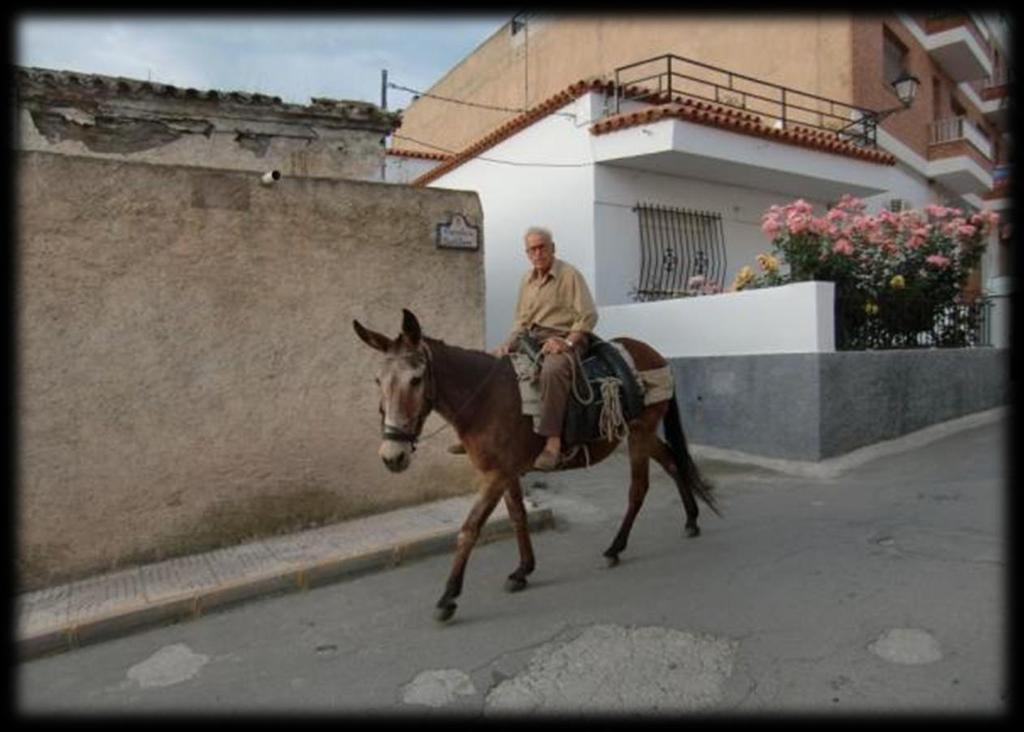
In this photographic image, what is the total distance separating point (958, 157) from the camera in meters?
15.3

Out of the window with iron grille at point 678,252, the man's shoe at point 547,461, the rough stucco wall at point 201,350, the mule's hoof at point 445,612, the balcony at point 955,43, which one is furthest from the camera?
the balcony at point 955,43

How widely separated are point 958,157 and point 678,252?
30.8ft

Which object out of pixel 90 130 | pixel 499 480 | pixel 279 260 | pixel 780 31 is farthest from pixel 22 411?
pixel 780 31

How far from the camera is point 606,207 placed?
31.7ft

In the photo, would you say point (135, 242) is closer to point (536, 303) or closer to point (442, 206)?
point (442, 206)

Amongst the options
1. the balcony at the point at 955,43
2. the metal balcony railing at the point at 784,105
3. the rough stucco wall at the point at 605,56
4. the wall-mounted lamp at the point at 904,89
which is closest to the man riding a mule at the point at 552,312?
the rough stucco wall at the point at 605,56

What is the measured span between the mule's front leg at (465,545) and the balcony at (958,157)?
1578 cm

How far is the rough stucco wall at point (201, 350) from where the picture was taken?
490cm

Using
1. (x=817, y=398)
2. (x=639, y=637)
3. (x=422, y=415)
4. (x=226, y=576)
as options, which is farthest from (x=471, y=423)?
(x=817, y=398)

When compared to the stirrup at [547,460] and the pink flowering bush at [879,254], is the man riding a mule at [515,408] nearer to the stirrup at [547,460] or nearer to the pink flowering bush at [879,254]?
the stirrup at [547,460]

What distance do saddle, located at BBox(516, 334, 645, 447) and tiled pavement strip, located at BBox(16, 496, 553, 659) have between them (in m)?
1.47

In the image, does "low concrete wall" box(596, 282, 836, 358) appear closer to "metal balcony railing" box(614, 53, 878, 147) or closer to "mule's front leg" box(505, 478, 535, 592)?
"mule's front leg" box(505, 478, 535, 592)

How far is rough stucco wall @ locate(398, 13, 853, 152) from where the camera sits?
42.6 feet

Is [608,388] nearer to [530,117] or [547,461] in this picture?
[547,461]
